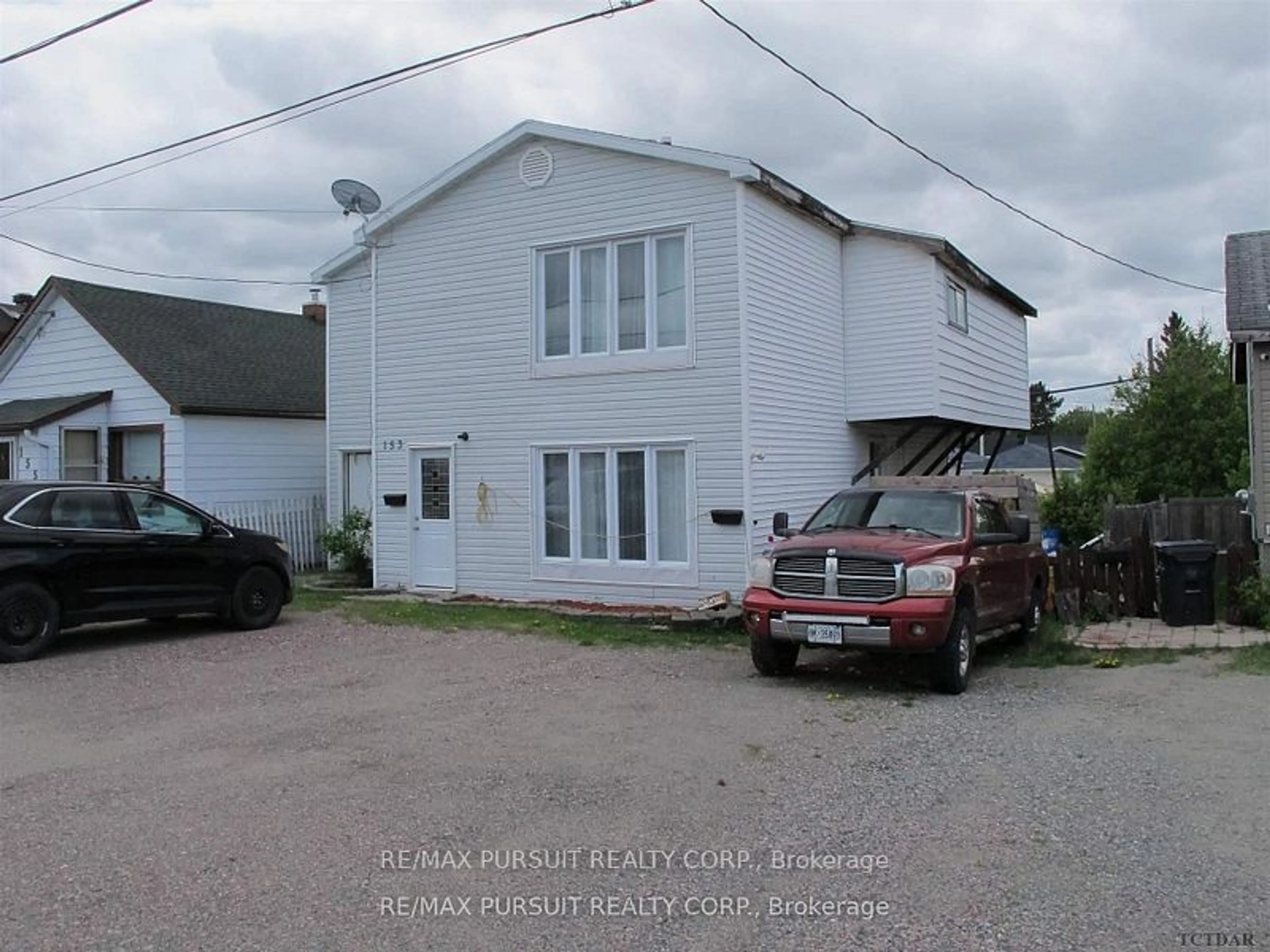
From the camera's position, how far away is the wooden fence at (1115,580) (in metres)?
12.5

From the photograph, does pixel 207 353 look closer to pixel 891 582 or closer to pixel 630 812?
pixel 891 582

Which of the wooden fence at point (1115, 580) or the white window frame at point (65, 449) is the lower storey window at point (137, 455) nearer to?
the white window frame at point (65, 449)

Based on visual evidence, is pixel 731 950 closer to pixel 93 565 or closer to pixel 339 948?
pixel 339 948

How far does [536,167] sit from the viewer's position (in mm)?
14812

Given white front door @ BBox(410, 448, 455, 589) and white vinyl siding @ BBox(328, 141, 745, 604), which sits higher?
white vinyl siding @ BBox(328, 141, 745, 604)

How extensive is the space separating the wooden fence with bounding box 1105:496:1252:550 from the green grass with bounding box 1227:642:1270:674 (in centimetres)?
553

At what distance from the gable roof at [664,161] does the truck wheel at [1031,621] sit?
552 centimetres

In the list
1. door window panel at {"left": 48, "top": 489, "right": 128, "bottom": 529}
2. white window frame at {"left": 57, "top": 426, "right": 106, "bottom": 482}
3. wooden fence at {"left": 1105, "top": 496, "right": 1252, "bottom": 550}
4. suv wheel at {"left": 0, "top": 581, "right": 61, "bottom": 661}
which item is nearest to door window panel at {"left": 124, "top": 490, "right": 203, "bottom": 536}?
door window panel at {"left": 48, "top": 489, "right": 128, "bottom": 529}

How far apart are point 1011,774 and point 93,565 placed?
905cm

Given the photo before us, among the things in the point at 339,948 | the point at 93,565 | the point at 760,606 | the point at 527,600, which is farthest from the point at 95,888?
the point at 527,600

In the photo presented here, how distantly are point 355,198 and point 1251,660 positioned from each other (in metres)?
13.2

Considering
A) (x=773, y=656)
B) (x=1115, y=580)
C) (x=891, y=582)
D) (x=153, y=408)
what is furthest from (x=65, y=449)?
(x=1115, y=580)

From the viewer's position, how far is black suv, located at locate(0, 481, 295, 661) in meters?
10.4

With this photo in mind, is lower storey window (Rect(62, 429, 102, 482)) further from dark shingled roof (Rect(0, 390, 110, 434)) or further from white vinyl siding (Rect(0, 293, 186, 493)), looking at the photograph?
dark shingled roof (Rect(0, 390, 110, 434))
